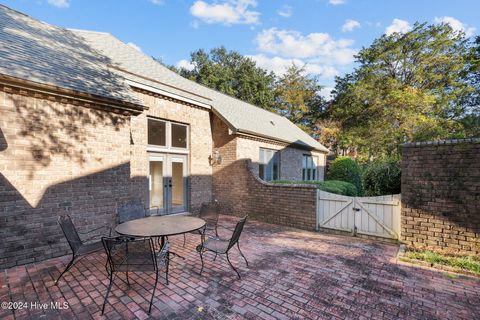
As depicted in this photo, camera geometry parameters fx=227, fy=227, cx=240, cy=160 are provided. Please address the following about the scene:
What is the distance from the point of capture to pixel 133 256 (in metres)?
3.49

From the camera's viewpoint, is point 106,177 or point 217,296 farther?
point 106,177

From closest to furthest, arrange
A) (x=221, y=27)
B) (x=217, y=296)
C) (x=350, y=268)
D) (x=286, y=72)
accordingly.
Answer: (x=217, y=296), (x=350, y=268), (x=221, y=27), (x=286, y=72)

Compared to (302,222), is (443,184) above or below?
above

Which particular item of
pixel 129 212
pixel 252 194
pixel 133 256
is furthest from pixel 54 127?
pixel 252 194

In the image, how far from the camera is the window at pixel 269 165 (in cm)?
1130

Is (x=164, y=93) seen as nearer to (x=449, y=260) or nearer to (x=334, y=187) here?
(x=334, y=187)

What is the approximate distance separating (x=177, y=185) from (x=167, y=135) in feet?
6.43

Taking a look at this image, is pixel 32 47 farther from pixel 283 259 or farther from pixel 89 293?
pixel 283 259

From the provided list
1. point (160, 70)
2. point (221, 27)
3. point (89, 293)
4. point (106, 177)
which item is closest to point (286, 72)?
point (221, 27)

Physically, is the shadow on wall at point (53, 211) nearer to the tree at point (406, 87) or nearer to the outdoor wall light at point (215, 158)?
the outdoor wall light at point (215, 158)

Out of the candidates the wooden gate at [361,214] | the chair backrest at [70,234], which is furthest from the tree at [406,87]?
the chair backrest at [70,234]

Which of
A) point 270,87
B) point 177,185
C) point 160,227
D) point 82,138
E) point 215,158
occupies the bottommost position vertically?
point 160,227

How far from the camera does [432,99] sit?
17703mm

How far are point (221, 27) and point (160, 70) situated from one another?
9.50 metres
